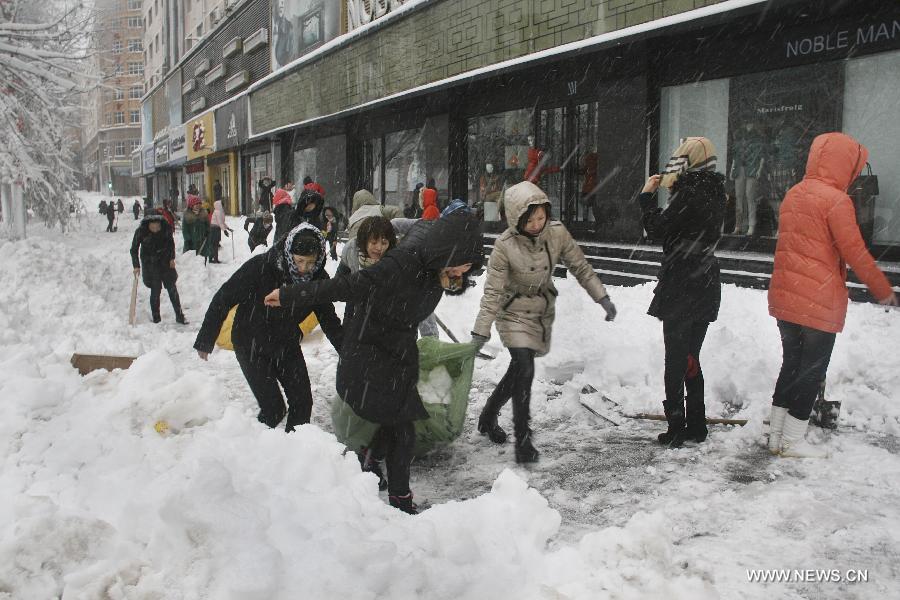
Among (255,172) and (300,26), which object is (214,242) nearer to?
(300,26)

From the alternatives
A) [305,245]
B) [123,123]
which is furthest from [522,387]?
[123,123]

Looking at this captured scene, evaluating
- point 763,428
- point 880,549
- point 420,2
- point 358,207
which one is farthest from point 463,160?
point 880,549

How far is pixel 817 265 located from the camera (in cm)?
447

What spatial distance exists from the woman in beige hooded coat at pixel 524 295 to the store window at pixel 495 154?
10249 mm

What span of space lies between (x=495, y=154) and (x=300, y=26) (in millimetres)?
11886

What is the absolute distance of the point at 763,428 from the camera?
5.14 meters

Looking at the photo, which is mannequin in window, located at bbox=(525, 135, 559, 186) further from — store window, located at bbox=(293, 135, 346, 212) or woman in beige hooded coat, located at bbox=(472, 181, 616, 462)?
store window, located at bbox=(293, 135, 346, 212)

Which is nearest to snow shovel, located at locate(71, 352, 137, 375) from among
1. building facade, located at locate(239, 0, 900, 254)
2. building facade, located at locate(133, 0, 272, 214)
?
building facade, located at locate(239, 0, 900, 254)

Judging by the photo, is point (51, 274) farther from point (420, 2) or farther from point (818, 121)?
point (818, 121)

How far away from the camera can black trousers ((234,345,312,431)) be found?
181 inches

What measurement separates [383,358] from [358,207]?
4161mm

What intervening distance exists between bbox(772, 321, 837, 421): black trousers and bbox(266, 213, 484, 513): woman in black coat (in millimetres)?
2186

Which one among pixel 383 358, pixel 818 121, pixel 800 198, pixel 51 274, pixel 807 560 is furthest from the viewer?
pixel 51 274

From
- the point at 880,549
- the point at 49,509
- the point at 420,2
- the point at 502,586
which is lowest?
the point at 880,549
